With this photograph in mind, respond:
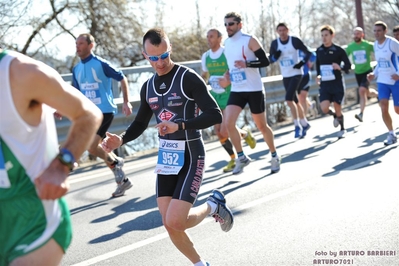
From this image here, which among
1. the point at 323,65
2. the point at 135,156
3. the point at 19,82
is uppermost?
the point at 19,82

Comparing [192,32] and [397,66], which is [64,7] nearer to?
[192,32]

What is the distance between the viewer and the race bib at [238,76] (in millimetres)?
10195

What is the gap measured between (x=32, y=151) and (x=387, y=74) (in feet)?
30.5

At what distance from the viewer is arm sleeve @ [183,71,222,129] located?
17.5 feet

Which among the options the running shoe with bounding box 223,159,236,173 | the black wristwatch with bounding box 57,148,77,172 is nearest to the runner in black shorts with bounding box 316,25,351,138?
the running shoe with bounding box 223,159,236,173

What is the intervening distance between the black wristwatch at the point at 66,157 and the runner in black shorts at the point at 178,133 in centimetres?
208

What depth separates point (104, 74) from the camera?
9852 mm

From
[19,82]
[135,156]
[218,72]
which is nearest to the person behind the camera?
[19,82]

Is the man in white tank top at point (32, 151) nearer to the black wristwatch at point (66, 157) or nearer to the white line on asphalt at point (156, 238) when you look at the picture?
the black wristwatch at point (66, 157)

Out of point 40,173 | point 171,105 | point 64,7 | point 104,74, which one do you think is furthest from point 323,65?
point 40,173

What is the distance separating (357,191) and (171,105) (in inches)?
133

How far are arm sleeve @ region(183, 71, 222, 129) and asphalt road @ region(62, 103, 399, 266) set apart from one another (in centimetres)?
128

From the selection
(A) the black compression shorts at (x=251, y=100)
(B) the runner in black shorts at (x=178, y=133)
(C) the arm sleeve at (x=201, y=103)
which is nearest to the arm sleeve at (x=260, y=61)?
(A) the black compression shorts at (x=251, y=100)

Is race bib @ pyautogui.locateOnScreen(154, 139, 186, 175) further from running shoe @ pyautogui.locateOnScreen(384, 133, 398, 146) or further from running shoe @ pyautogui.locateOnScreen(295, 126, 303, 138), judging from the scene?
running shoe @ pyautogui.locateOnScreen(295, 126, 303, 138)
